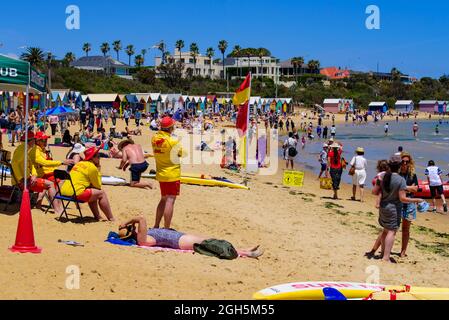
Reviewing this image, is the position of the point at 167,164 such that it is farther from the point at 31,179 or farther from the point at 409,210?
the point at 409,210

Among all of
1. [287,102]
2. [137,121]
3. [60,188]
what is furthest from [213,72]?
[60,188]

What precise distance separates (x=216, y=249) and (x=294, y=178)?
9682 mm

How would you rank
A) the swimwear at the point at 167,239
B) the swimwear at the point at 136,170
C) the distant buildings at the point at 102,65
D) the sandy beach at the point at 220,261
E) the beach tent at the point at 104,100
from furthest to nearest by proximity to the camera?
the distant buildings at the point at 102,65 → the beach tent at the point at 104,100 → the swimwear at the point at 136,170 → the swimwear at the point at 167,239 → the sandy beach at the point at 220,261

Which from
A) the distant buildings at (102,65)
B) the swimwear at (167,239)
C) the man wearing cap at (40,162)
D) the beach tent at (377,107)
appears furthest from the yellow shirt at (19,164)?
the beach tent at (377,107)

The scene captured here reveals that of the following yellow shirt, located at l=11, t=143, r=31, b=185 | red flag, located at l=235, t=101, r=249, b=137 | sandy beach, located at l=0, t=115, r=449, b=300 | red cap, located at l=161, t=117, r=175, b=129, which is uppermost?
red flag, located at l=235, t=101, r=249, b=137

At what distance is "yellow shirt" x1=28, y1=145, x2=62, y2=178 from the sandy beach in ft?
1.92

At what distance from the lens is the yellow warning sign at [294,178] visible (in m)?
16.8

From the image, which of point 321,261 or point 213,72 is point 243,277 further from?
point 213,72

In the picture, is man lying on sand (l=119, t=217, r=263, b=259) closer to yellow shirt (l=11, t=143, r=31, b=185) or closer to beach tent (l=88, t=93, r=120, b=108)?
yellow shirt (l=11, t=143, r=31, b=185)

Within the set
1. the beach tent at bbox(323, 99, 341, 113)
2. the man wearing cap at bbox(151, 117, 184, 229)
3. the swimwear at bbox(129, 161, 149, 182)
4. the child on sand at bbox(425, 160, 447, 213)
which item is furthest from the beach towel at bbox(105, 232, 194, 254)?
the beach tent at bbox(323, 99, 341, 113)

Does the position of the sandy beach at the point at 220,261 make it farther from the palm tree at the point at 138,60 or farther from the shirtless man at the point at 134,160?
the palm tree at the point at 138,60

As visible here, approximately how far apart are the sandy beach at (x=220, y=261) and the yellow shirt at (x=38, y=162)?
1.92ft

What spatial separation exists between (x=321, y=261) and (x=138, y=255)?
8.88 feet

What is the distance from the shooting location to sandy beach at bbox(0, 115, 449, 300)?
570 centimetres
